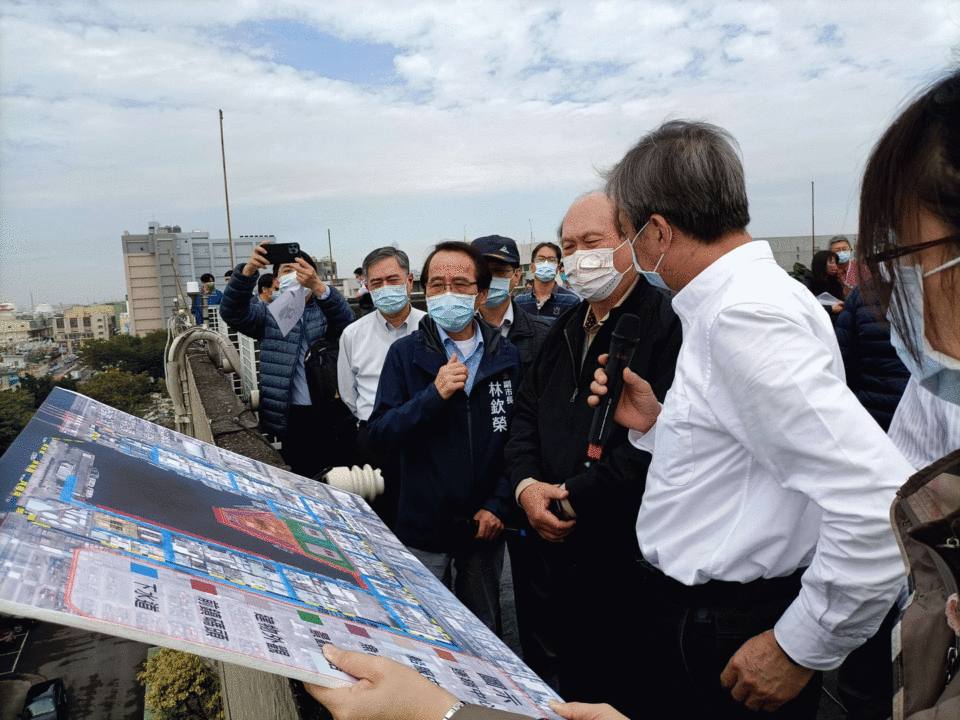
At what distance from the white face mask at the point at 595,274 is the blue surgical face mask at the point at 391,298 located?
181cm

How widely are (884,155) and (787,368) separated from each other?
1.53 ft

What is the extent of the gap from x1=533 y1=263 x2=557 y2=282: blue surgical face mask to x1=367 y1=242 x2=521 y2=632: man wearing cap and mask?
3535 millimetres

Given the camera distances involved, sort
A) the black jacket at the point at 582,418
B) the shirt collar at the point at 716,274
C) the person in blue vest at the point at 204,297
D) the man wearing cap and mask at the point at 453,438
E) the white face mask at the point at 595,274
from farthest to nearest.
→ 1. the person in blue vest at the point at 204,297
2. the man wearing cap and mask at the point at 453,438
3. the white face mask at the point at 595,274
4. the black jacket at the point at 582,418
5. the shirt collar at the point at 716,274

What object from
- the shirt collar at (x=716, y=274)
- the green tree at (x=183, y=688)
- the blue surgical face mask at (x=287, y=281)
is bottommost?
the green tree at (x=183, y=688)

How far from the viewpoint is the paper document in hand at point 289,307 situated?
16.4 ft

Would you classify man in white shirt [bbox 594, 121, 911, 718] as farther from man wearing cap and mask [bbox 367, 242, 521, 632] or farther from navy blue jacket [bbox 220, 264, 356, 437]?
navy blue jacket [bbox 220, 264, 356, 437]

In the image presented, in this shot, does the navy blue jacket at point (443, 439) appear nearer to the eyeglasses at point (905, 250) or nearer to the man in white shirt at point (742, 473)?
the man in white shirt at point (742, 473)

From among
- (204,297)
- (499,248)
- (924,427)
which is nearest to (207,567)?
(924,427)

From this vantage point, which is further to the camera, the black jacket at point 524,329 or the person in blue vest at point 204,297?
the person in blue vest at point 204,297

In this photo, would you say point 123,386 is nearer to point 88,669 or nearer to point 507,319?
point 88,669

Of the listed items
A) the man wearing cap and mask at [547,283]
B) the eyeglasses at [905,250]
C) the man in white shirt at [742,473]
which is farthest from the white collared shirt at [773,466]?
the man wearing cap and mask at [547,283]

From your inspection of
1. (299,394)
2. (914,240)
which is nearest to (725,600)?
(914,240)

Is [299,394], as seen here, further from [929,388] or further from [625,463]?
[929,388]

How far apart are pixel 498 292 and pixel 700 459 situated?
3357 millimetres
